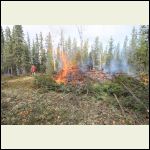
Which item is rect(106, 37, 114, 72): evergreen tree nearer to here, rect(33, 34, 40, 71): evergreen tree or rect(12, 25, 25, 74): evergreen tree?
rect(33, 34, 40, 71): evergreen tree

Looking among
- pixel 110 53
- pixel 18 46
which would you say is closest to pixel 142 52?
pixel 110 53

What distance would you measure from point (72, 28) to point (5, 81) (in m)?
3.08

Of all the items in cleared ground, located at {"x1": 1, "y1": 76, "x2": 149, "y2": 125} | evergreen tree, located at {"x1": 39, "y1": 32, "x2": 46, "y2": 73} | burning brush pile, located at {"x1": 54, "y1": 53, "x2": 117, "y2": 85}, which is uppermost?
evergreen tree, located at {"x1": 39, "y1": 32, "x2": 46, "y2": 73}

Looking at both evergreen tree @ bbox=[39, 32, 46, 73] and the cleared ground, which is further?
evergreen tree @ bbox=[39, 32, 46, 73]

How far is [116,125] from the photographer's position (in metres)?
8.34

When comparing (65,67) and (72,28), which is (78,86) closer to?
(65,67)

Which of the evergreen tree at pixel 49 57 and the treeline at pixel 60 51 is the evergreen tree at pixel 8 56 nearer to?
the treeline at pixel 60 51

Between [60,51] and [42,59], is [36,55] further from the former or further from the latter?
[60,51]

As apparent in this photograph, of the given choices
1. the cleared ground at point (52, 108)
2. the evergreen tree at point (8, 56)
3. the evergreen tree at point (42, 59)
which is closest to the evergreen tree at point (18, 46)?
the evergreen tree at point (8, 56)

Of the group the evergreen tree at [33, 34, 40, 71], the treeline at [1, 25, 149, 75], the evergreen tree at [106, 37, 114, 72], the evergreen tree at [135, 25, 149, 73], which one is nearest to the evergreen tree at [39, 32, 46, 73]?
the treeline at [1, 25, 149, 75]

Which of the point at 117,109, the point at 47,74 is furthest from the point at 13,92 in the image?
the point at 117,109

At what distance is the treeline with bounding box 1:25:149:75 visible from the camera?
8883 millimetres

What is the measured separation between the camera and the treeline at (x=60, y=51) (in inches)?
350

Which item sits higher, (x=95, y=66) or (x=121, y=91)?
(x=95, y=66)
